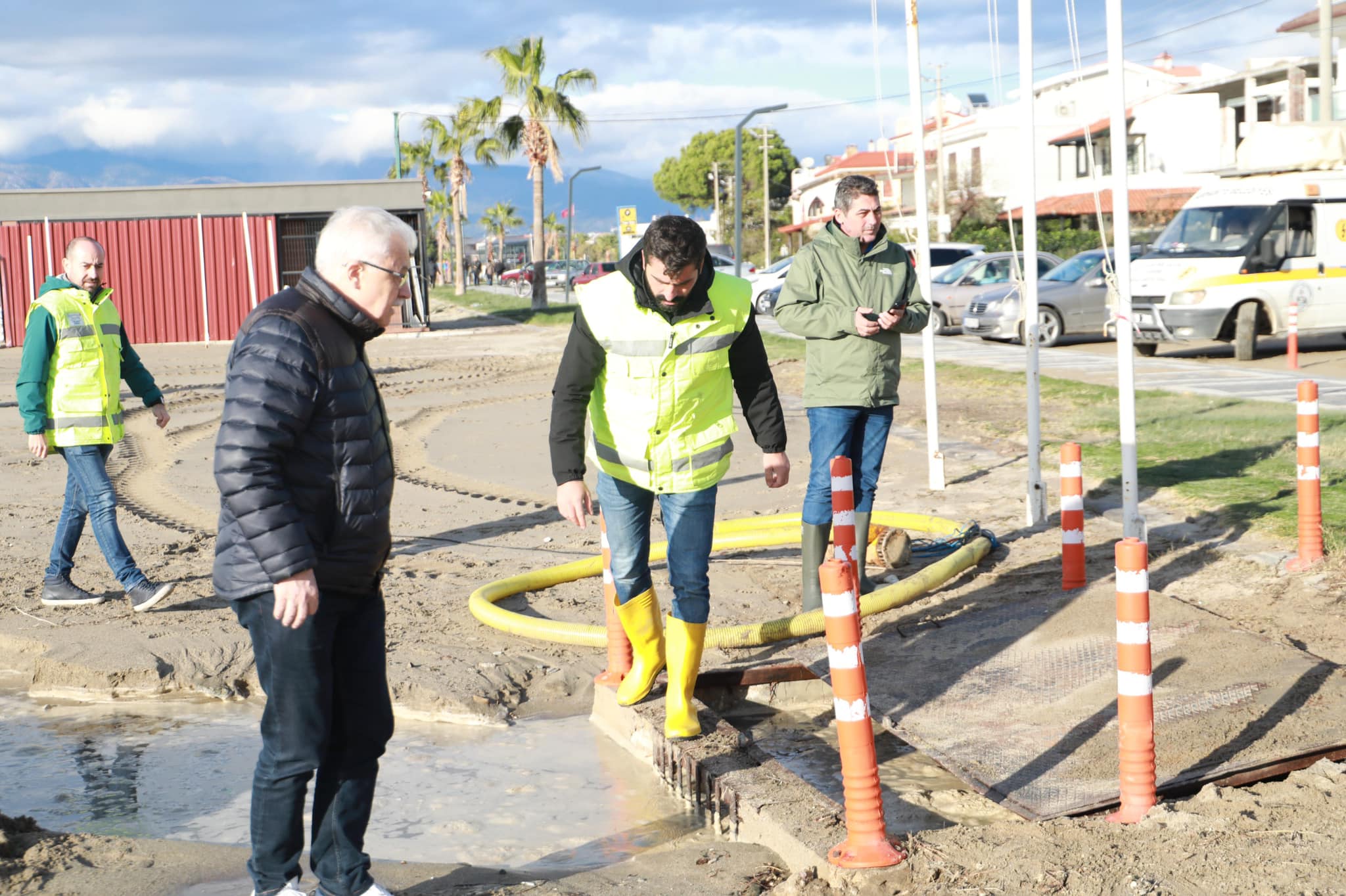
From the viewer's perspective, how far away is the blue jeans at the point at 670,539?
493cm

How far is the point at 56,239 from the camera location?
33.5m

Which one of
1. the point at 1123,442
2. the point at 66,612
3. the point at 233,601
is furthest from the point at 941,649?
the point at 66,612

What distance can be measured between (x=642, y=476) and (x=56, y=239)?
108 feet

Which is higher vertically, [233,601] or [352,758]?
[233,601]

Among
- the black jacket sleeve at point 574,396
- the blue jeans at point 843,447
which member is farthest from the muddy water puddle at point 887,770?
the black jacket sleeve at point 574,396

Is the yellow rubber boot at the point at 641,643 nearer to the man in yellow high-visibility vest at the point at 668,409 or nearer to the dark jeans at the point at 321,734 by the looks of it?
the man in yellow high-visibility vest at the point at 668,409

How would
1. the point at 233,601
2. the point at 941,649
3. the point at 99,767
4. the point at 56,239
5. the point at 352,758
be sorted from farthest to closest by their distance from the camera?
1. the point at 56,239
2. the point at 941,649
3. the point at 99,767
4. the point at 352,758
5. the point at 233,601

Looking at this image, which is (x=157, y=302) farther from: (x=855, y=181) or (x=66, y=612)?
(x=855, y=181)

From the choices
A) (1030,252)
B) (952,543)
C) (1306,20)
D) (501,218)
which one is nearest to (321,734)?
(952,543)

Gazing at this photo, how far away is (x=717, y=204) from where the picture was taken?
95.8 m

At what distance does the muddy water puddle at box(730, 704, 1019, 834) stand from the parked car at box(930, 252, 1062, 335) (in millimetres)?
20332

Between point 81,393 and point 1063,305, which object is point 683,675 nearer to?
point 81,393

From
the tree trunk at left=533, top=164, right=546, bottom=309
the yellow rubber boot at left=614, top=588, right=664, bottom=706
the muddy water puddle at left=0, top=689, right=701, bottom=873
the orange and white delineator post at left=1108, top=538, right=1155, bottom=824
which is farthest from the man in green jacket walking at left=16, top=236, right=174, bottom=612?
the tree trunk at left=533, top=164, right=546, bottom=309

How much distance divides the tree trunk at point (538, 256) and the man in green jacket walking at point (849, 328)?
3525 cm
